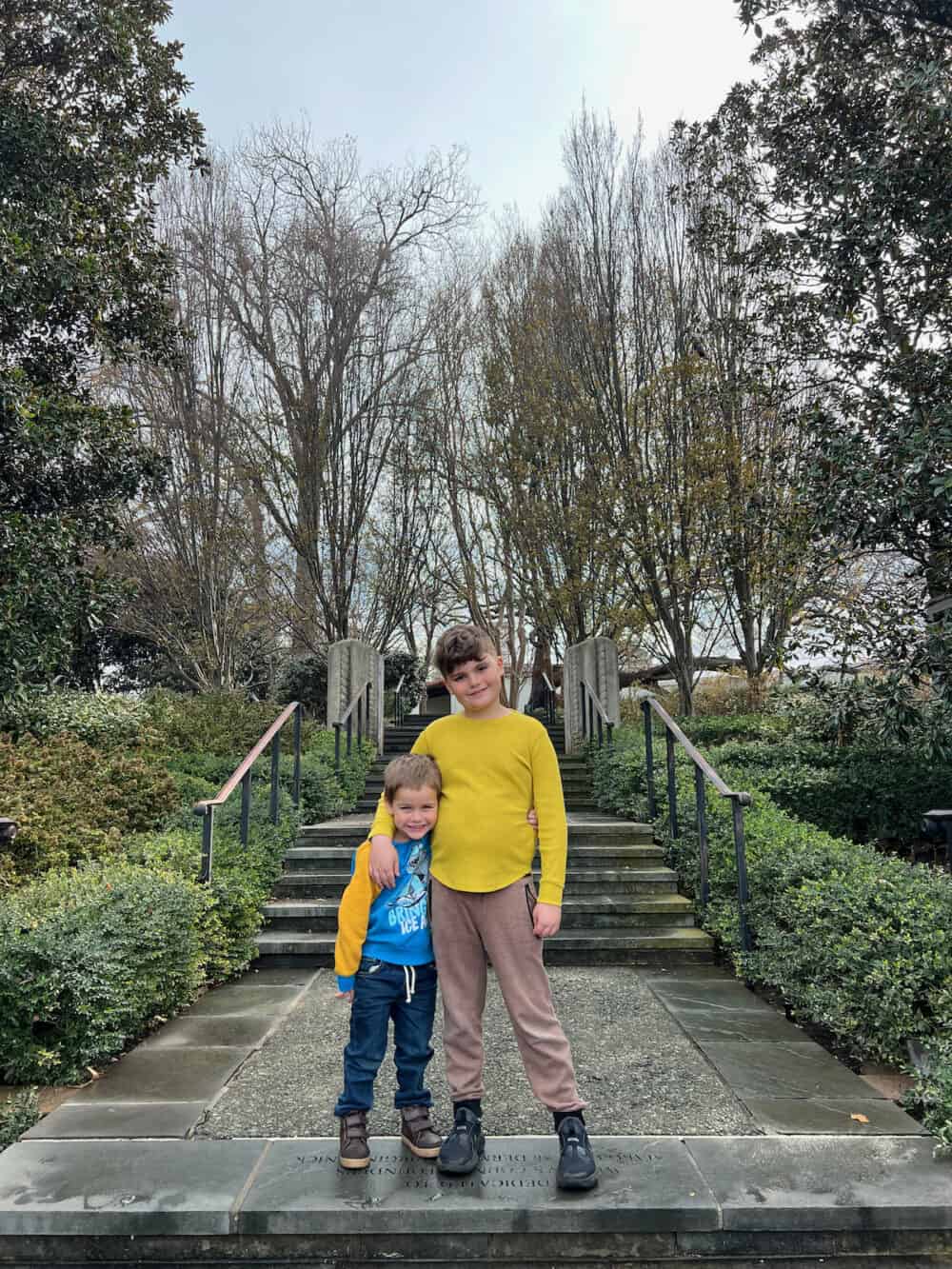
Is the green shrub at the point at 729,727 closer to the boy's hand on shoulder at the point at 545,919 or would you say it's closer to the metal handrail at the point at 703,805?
the metal handrail at the point at 703,805

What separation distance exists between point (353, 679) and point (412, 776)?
8658 mm

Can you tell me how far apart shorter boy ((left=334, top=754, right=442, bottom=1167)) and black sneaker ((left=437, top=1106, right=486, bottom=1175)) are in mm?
107

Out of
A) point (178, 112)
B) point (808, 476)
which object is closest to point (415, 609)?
point (178, 112)

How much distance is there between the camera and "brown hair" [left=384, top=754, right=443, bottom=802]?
252 cm

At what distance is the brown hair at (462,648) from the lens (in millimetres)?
2570

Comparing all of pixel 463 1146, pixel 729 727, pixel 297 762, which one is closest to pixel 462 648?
pixel 463 1146

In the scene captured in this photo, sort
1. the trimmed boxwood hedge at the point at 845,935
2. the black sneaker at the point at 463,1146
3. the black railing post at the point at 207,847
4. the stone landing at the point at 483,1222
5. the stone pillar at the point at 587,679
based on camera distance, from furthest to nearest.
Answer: the stone pillar at the point at 587,679 < the black railing post at the point at 207,847 < the trimmed boxwood hedge at the point at 845,935 < the black sneaker at the point at 463,1146 < the stone landing at the point at 483,1222

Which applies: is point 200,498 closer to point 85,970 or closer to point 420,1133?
point 85,970

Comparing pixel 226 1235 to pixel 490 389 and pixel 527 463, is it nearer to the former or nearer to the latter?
pixel 527 463

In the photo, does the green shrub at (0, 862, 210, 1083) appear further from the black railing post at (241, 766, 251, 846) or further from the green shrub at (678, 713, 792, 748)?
the green shrub at (678, 713, 792, 748)

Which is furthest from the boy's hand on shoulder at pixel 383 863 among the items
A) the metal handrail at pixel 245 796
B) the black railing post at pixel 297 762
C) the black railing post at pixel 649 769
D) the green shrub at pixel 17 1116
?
the black railing post at pixel 297 762

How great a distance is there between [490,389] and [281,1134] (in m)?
12.2

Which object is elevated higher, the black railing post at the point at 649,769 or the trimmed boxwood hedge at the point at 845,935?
the black railing post at the point at 649,769

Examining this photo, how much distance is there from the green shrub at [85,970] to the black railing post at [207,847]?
0.67m
